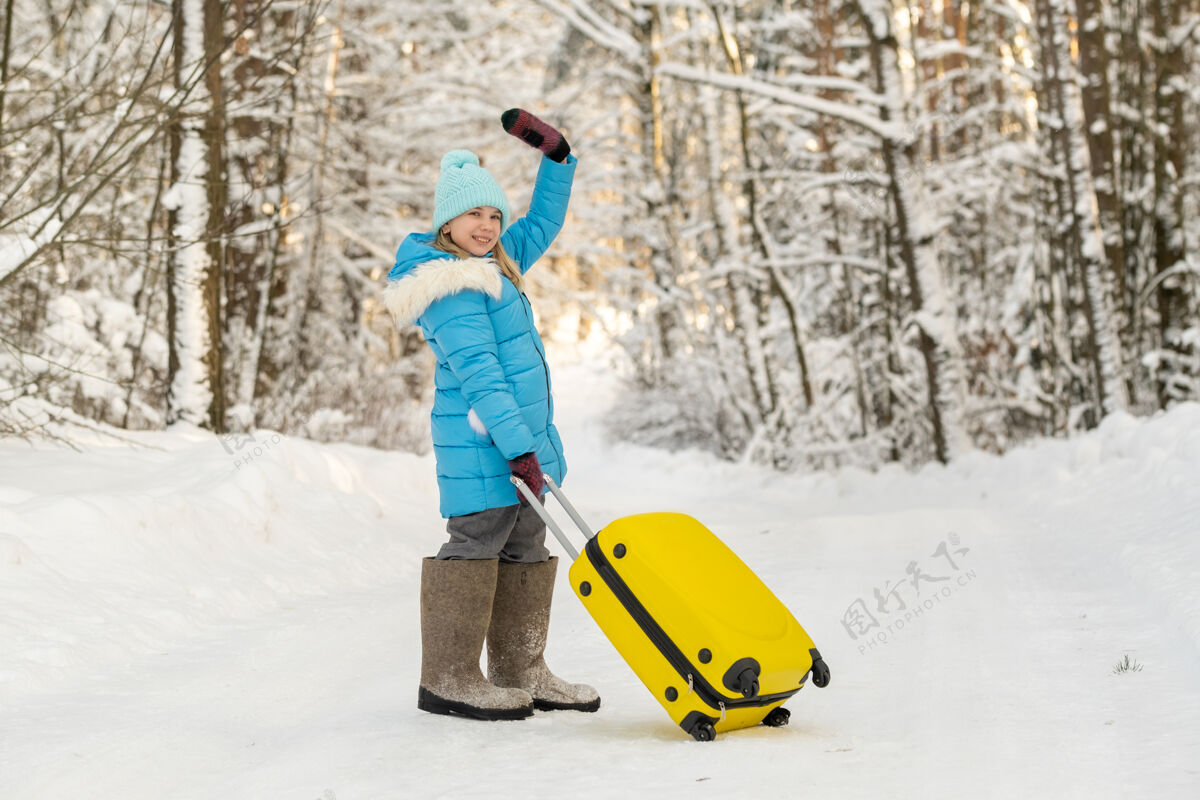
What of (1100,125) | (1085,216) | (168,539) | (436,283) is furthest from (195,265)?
(1100,125)

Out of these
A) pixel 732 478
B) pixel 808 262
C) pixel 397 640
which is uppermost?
pixel 808 262

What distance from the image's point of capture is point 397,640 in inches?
191

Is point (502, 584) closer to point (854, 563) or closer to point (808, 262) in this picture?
point (854, 563)

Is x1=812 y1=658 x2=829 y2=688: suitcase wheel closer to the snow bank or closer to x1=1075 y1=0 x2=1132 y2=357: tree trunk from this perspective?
the snow bank

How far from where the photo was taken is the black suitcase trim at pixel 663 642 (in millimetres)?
3158

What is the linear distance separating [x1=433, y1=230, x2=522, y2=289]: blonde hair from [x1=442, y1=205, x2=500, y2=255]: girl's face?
0.02m

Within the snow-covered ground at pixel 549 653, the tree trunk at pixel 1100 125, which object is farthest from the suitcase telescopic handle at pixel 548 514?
the tree trunk at pixel 1100 125

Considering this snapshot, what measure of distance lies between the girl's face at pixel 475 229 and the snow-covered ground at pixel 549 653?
5.13 ft

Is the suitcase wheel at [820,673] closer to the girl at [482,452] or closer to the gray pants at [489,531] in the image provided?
the girl at [482,452]

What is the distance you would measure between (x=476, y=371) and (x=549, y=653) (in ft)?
5.04

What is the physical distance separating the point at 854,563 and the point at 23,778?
4.48 metres

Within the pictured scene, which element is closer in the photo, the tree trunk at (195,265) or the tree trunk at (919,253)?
the tree trunk at (195,265)

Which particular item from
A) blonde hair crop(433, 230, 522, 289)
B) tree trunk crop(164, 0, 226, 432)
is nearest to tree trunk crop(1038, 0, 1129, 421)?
tree trunk crop(164, 0, 226, 432)

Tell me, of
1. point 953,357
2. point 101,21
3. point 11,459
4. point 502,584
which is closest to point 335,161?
point 101,21
